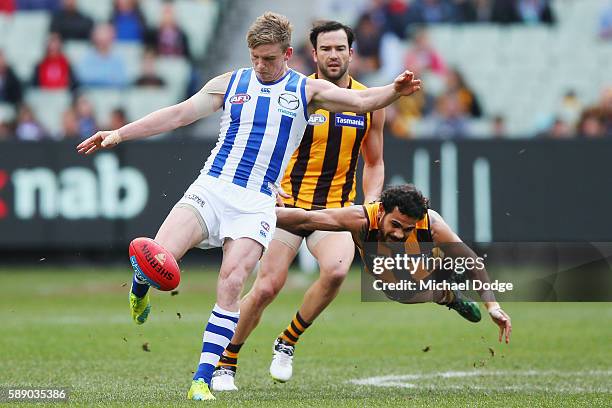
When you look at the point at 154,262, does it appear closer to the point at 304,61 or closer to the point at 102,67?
the point at 304,61

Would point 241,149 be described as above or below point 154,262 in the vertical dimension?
above

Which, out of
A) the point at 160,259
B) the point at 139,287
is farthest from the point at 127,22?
the point at 160,259

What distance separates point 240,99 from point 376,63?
11350 millimetres

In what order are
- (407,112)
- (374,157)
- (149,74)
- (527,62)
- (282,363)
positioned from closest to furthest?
(282,363) < (374,157) < (407,112) < (149,74) < (527,62)

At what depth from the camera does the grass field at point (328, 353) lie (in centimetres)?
779

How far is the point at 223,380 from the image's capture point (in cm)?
816

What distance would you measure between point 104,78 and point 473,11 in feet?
19.5

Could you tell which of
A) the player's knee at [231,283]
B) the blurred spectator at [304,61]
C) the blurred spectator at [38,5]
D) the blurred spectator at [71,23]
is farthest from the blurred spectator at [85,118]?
the player's knee at [231,283]

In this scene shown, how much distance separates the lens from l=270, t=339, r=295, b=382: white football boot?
8.53m

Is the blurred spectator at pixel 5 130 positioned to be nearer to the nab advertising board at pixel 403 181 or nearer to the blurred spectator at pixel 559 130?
the nab advertising board at pixel 403 181

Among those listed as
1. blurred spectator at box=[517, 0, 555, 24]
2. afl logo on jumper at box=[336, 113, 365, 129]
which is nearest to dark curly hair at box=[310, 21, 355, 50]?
afl logo on jumper at box=[336, 113, 365, 129]

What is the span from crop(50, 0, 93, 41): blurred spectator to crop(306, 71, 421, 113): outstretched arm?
12.3 m

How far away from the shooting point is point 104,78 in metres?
18.8

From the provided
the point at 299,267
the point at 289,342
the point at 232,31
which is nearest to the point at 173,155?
the point at 299,267
